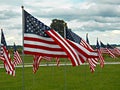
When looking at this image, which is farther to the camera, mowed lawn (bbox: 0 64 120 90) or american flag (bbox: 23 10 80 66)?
mowed lawn (bbox: 0 64 120 90)

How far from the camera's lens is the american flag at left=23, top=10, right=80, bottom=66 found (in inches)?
592

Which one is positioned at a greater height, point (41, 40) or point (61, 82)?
point (41, 40)

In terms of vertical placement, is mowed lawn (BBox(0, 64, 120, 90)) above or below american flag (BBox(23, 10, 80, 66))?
below

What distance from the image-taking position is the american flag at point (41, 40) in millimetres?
15029

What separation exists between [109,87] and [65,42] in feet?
39.3

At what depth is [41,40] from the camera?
1523 centimetres

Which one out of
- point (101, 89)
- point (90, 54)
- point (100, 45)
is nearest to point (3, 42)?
point (101, 89)

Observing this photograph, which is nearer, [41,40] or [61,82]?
[41,40]

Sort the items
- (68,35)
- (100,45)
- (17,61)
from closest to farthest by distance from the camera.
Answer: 1. (68,35)
2. (17,61)
3. (100,45)

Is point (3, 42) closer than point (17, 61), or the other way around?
point (3, 42)

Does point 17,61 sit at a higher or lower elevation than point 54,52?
lower

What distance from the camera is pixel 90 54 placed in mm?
16922

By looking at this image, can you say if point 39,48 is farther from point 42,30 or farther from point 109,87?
point 109,87

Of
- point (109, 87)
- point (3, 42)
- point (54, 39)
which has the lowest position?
point (109, 87)
